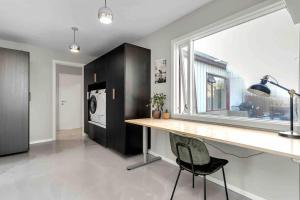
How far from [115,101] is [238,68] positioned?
2.11 meters

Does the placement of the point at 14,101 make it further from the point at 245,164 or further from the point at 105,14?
the point at 245,164

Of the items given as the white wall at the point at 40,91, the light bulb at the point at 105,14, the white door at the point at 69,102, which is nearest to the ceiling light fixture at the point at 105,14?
the light bulb at the point at 105,14

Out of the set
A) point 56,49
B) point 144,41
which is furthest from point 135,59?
point 56,49

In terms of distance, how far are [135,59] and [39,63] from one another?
2.60 metres

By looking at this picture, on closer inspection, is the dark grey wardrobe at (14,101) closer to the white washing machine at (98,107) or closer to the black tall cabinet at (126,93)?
the white washing machine at (98,107)

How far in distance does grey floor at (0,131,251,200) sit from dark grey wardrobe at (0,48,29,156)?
0.26 m

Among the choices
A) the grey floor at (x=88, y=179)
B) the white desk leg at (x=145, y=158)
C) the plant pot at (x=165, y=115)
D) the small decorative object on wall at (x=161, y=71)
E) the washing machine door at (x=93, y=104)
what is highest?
the small decorative object on wall at (x=161, y=71)

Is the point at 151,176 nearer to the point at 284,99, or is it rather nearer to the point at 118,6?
the point at 284,99

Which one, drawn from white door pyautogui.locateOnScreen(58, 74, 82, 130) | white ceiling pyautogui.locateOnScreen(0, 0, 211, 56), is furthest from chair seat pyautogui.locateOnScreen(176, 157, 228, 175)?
white door pyautogui.locateOnScreen(58, 74, 82, 130)

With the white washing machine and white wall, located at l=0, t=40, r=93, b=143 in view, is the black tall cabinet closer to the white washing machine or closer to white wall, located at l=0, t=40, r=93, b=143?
the white washing machine

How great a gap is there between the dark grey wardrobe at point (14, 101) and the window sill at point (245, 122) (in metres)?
3.12

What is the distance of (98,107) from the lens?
12.9 feet

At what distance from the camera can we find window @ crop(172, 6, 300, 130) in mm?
1754

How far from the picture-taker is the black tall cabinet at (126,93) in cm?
299
